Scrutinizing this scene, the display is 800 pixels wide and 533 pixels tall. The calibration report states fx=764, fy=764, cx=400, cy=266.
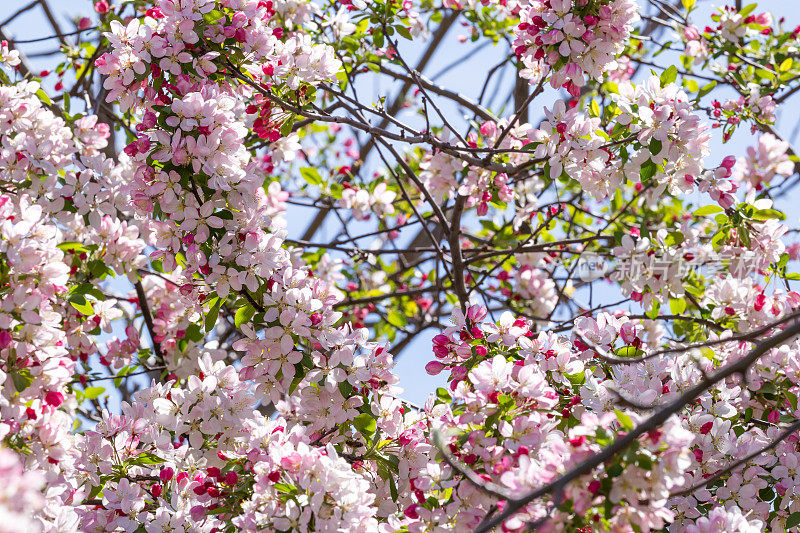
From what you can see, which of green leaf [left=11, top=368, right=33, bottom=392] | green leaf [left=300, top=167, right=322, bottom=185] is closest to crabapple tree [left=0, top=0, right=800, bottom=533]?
green leaf [left=11, top=368, right=33, bottom=392]

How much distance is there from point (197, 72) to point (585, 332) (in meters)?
1.33

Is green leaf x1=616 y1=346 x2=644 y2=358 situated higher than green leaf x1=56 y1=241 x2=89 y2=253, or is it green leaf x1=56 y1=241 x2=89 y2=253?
green leaf x1=56 y1=241 x2=89 y2=253

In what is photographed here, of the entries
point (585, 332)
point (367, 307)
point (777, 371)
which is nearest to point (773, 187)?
point (777, 371)

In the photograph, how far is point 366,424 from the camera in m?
2.00

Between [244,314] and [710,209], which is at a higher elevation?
[710,209]

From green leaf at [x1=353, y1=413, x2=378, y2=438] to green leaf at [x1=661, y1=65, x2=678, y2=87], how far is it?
1.34 m

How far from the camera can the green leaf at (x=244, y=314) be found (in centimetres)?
212

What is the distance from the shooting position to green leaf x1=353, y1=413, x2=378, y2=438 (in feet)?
6.53

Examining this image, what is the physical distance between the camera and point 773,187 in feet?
10.7

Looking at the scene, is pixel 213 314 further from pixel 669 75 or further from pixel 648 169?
pixel 669 75

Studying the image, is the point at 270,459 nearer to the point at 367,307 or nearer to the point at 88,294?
the point at 88,294

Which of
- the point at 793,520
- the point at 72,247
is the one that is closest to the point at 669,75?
the point at 793,520

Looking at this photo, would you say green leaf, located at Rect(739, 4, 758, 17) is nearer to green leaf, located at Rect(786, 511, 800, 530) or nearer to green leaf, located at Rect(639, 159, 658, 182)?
green leaf, located at Rect(639, 159, 658, 182)

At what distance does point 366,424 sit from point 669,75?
1388 millimetres
